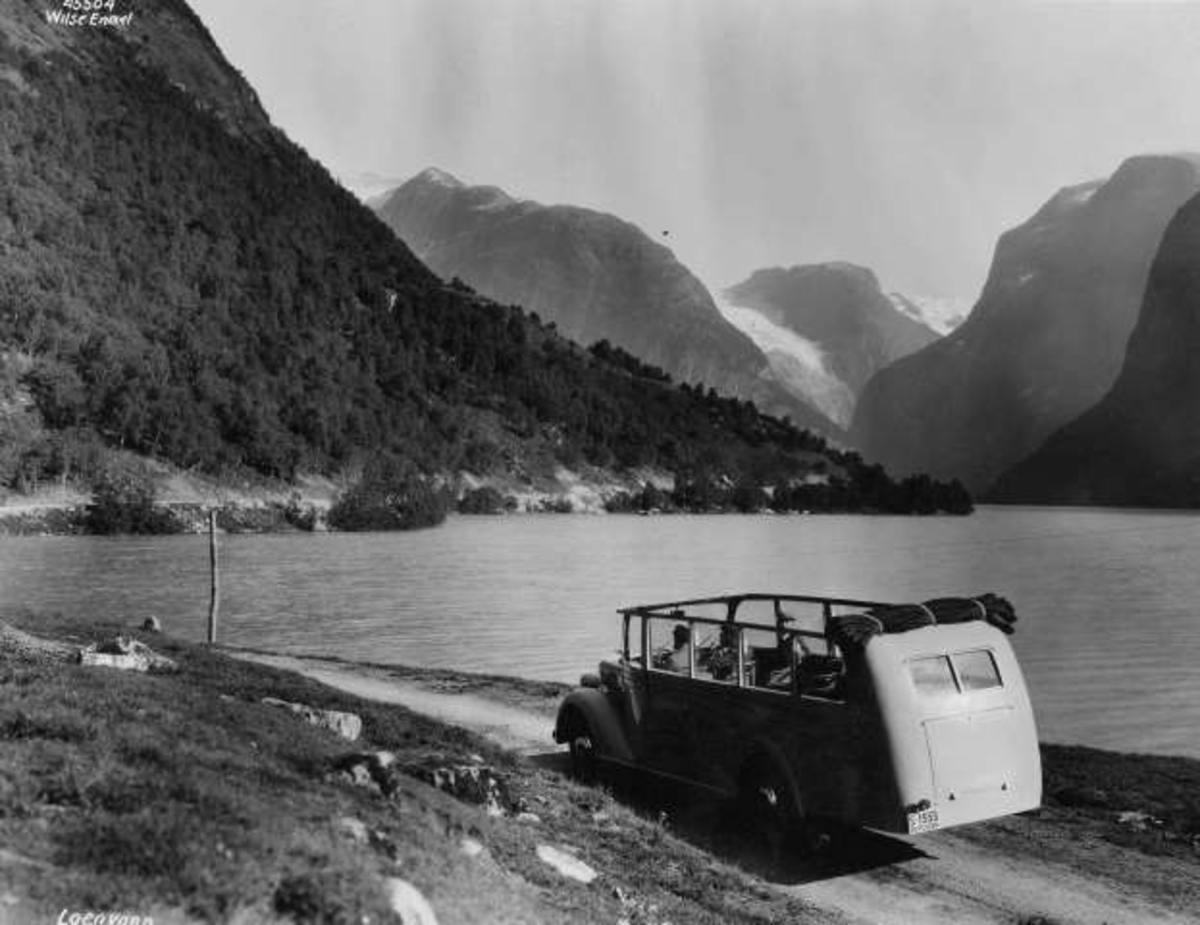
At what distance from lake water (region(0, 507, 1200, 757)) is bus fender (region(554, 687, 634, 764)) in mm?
15806

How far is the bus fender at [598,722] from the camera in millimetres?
16719

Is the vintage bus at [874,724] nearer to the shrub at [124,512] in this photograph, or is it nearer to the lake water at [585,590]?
the lake water at [585,590]

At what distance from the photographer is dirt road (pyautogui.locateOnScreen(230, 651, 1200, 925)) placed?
40.1 feet

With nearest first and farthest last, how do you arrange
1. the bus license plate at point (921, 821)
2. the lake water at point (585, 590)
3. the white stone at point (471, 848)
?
the white stone at point (471, 848) < the bus license plate at point (921, 821) < the lake water at point (585, 590)

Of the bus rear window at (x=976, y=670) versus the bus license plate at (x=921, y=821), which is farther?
the bus rear window at (x=976, y=670)

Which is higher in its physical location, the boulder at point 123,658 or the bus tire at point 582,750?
the boulder at point 123,658

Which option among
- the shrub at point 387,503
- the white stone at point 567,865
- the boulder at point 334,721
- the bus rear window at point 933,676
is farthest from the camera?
the shrub at point 387,503

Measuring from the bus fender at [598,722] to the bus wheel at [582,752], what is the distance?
7 cm

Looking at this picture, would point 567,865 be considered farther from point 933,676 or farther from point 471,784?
point 933,676

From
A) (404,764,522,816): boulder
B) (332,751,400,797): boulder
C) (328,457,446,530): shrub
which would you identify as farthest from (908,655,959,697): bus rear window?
(328,457,446,530): shrub

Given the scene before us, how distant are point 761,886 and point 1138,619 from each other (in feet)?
166

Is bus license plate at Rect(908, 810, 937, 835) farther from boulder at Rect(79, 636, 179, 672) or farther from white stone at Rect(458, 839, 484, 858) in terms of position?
boulder at Rect(79, 636, 179, 672)

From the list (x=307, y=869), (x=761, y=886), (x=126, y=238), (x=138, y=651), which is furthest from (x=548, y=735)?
(x=126, y=238)

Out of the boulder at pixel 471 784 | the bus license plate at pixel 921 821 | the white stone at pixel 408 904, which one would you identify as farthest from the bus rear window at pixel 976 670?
the white stone at pixel 408 904
